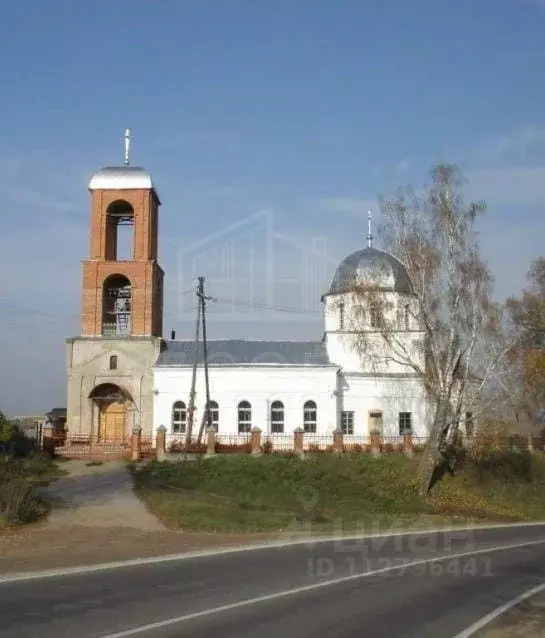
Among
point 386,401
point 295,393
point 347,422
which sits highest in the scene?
point 295,393

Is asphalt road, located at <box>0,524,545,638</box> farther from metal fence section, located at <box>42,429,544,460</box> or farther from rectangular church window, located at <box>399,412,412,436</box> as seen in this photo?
rectangular church window, located at <box>399,412,412,436</box>

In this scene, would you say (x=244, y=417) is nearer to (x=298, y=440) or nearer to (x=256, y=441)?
(x=256, y=441)

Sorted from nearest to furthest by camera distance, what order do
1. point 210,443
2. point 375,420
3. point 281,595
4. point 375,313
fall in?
point 281,595
point 375,313
point 210,443
point 375,420

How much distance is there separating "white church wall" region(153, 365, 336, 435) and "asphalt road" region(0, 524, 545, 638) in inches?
955

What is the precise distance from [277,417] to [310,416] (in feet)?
5.59

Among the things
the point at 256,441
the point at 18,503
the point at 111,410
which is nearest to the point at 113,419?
the point at 111,410

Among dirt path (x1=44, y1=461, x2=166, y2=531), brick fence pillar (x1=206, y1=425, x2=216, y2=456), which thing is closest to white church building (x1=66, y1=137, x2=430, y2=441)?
brick fence pillar (x1=206, y1=425, x2=216, y2=456)

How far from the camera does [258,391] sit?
42.8 m

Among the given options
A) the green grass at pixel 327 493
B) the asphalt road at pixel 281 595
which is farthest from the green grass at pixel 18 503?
the asphalt road at pixel 281 595

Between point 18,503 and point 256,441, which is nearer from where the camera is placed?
point 18,503

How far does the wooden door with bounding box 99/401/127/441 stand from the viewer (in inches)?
1658

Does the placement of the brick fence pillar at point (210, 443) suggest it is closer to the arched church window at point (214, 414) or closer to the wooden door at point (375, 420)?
the arched church window at point (214, 414)

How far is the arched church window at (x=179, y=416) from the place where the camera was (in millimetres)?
42000

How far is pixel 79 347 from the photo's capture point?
4144 centimetres
